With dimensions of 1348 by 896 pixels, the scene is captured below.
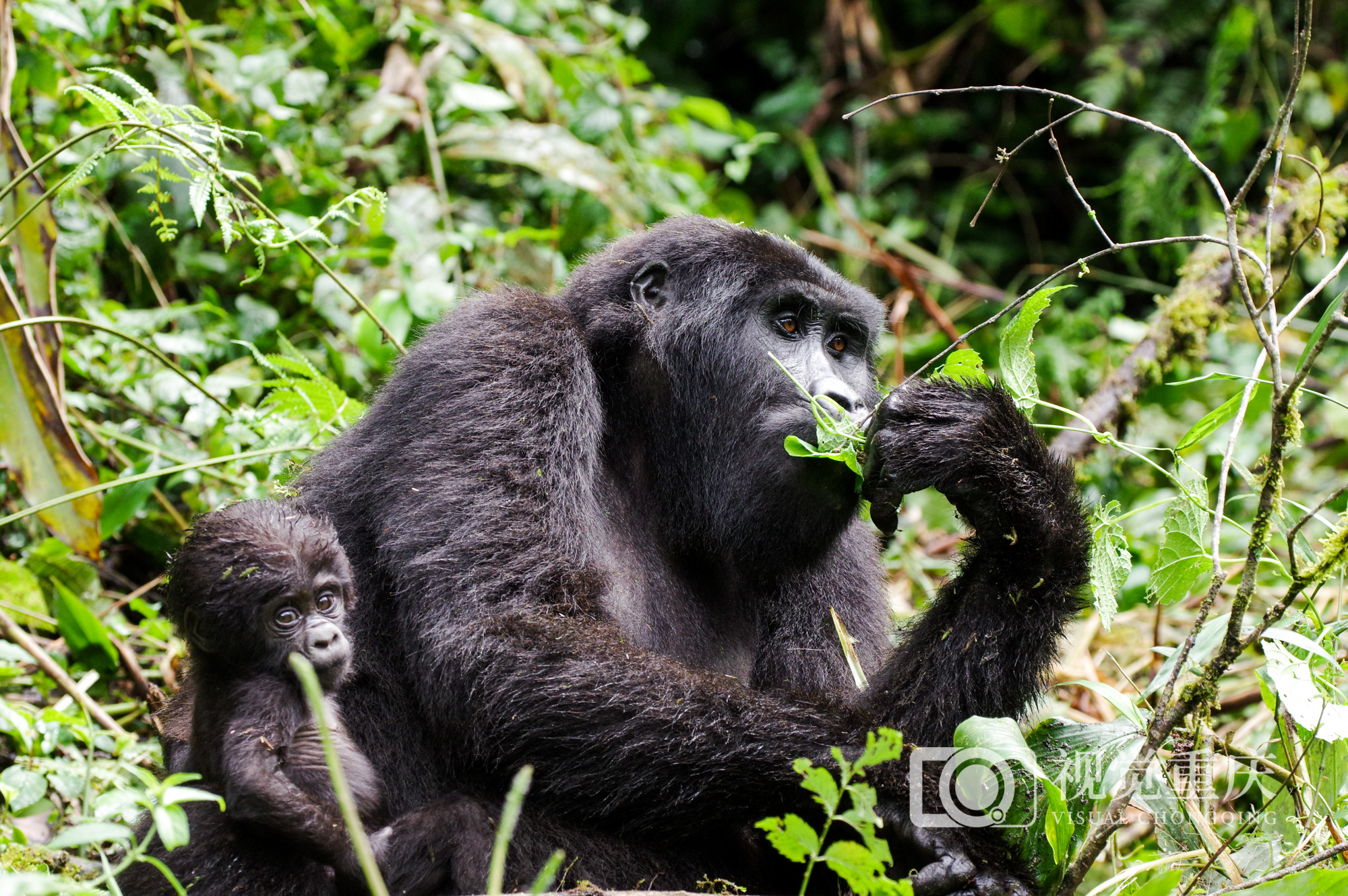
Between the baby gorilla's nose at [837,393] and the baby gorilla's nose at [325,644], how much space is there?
1.38 m

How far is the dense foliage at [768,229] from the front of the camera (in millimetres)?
2650

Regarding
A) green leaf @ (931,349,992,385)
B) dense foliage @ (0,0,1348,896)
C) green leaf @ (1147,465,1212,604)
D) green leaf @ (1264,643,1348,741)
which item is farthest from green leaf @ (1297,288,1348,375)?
green leaf @ (931,349,992,385)

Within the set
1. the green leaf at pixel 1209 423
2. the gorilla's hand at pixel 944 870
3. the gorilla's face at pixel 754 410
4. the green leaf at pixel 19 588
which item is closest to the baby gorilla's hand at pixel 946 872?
the gorilla's hand at pixel 944 870

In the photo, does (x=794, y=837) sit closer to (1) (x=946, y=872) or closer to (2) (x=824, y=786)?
(2) (x=824, y=786)

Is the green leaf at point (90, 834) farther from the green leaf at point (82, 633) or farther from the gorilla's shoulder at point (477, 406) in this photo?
the green leaf at point (82, 633)

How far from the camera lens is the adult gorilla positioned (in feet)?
8.79

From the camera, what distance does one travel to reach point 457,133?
6.08m

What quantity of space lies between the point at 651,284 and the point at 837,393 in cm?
67

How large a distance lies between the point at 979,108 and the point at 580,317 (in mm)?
6816

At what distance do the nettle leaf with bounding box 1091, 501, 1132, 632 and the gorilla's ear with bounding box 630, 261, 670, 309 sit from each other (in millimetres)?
1371

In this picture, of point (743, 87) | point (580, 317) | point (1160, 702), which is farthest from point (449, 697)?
point (743, 87)

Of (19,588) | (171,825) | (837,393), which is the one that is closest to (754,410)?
(837,393)

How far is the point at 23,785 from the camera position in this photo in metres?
3.09

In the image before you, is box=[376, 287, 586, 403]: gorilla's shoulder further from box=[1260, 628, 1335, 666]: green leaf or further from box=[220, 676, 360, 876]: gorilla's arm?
box=[1260, 628, 1335, 666]: green leaf
